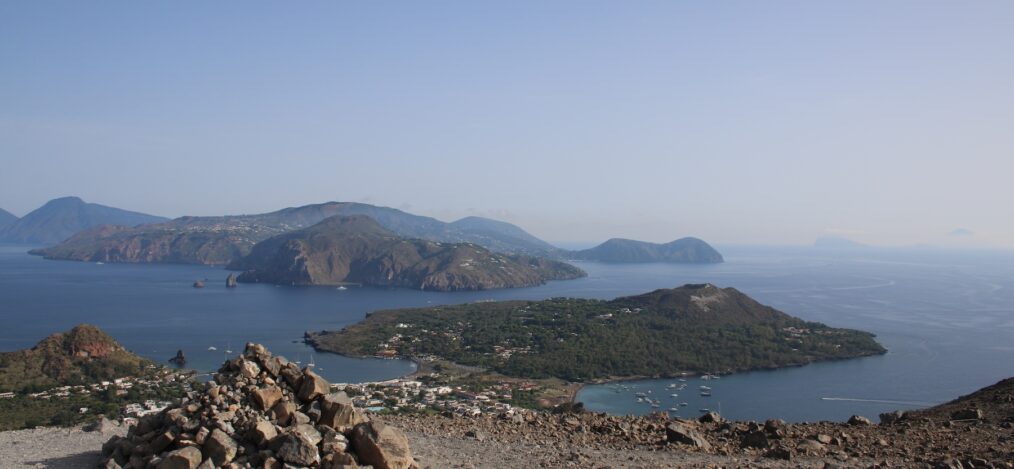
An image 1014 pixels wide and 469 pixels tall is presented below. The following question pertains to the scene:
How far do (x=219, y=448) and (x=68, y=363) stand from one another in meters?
36.3

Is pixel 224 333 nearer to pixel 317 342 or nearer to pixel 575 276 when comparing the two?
pixel 317 342

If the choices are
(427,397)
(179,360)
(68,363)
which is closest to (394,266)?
(179,360)

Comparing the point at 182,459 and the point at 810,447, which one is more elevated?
the point at 182,459

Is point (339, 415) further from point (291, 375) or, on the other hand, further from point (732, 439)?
point (732, 439)

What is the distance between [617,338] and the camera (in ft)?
201

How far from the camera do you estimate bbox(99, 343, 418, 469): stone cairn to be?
7.07 m

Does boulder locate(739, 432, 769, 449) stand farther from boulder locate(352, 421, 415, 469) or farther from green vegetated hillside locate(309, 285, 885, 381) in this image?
green vegetated hillside locate(309, 285, 885, 381)

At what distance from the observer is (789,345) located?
61094 mm


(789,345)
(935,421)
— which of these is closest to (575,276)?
(789,345)

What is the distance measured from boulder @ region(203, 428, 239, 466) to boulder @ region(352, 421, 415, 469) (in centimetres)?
129

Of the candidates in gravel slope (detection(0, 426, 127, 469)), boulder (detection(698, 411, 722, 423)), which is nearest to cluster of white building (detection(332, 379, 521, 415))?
boulder (detection(698, 411, 722, 423))

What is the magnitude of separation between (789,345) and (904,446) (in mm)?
56024

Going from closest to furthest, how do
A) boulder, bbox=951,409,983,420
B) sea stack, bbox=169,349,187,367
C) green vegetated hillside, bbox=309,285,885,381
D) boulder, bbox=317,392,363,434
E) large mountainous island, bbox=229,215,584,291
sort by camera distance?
boulder, bbox=317,392,363,434
boulder, bbox=951,409,983,420
sea stack, bbox=169,349,187,367
green vegetated hillside, bbox=309,285,885,381
large mountainous island, bbox=229,215,584,291

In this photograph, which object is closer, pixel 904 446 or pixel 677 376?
pixel 904 446
